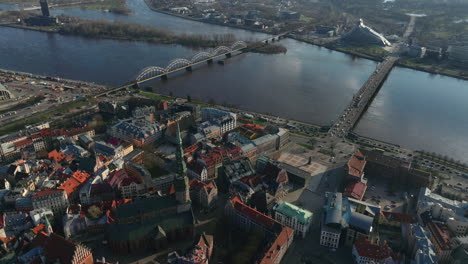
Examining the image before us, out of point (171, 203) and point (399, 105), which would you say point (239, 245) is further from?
point (399, 105)

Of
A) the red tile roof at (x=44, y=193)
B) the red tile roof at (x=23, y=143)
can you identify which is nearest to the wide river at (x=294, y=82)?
the red tile roof at (x=23, y=143)

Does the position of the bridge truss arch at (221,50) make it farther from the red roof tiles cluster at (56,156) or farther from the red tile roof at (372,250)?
the red tile roof at (372,250)

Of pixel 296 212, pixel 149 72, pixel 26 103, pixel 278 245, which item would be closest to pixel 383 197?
pixel 296 212

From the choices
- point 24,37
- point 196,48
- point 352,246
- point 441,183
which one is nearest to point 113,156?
point 352,246

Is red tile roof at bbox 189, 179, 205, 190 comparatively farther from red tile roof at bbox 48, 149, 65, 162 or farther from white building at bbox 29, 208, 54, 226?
red tile roof at bbox 48, 149, 65, 162

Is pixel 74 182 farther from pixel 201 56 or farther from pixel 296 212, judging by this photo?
pixel 201 56

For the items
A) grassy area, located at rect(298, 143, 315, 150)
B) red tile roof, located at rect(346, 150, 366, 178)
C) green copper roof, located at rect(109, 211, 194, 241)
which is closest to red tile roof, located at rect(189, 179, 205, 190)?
green copper roof, located at rect(109, 211, 194, 241)

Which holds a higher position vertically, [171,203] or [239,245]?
[171,203]
